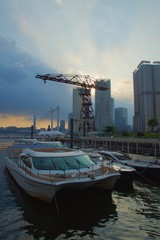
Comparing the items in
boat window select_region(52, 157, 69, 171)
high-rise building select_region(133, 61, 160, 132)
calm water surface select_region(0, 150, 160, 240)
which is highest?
high-rise building select_region(133, 61, 160, 132)

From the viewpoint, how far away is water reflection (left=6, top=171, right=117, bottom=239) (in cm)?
953

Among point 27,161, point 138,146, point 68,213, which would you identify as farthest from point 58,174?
point 138,146

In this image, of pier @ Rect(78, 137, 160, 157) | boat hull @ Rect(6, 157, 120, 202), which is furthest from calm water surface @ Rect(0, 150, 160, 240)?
pier @ Rect(78, 137, 160, 157)

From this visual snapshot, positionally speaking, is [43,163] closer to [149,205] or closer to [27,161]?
[27,161]

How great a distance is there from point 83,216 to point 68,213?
874 millimetres

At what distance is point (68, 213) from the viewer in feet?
37.5

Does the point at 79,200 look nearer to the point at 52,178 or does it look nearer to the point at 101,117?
the point at 52,178

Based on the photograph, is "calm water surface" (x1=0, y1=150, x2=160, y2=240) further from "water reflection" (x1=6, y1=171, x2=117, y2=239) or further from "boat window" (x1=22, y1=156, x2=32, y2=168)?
"boat window" (x1=22, y1=156, x2=32, y2=168)

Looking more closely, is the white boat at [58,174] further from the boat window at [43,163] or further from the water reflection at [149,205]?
the water reflection at [149,205]

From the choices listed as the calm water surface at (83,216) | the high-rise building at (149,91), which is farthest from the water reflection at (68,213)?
the high-rise building at (149,91)

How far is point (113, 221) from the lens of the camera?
10.6m

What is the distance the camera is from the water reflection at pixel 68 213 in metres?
Result: 9.53

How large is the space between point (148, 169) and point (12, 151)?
579 inches

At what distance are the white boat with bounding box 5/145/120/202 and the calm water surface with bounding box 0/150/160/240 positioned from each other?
0.91m
